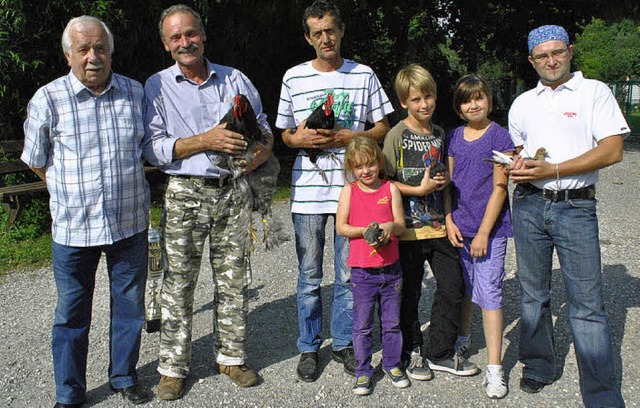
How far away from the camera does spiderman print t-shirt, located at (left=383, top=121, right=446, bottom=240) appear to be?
388 cm

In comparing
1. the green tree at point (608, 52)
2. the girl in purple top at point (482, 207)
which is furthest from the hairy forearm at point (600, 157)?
the green tree at point (608, 52)

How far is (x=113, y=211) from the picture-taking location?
3.60 m

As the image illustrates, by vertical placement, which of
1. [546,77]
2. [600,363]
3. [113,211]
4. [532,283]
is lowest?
[600,363]

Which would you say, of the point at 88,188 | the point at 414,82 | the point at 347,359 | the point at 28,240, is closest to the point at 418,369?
the point at 347,359

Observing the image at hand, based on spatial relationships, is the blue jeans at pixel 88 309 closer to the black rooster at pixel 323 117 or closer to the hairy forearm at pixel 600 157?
the black rooster at pixel 323 117

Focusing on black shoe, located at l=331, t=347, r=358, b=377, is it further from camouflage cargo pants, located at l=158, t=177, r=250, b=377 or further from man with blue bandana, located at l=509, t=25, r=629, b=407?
man with blue bandana, located at l=509, t=25, r=629, b=407

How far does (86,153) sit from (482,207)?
2.50 metres

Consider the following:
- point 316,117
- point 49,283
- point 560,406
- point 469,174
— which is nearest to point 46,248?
point 49,283

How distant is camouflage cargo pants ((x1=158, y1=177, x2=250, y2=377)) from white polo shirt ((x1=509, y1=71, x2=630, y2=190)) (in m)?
1.89

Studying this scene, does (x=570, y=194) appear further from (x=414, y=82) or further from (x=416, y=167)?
(x=414, y=82)

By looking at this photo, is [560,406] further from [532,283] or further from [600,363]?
[532,283]

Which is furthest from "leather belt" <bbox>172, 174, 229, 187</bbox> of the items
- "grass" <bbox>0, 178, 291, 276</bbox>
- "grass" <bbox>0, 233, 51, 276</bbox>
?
"grass" <bbox>0, 233, 51, 276</bbox>

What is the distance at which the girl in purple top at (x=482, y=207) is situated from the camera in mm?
3812

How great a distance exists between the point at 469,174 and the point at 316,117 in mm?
1073
